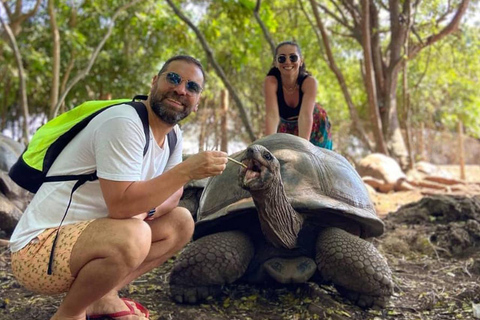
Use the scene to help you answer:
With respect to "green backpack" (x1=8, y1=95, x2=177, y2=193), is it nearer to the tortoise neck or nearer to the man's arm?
the man's arm

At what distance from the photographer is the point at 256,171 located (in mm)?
1989

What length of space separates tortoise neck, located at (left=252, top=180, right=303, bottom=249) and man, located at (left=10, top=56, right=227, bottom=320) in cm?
50

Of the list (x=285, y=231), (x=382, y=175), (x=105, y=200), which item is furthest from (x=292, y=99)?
(x=382, y=175)

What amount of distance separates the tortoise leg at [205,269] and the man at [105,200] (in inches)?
→ 23.8

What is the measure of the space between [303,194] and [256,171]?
0.41 meters

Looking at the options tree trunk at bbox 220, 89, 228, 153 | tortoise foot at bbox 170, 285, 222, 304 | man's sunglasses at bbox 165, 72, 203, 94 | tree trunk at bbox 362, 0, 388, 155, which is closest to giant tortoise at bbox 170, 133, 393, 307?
tortoise foot at bbox 170, 285, 222, 304

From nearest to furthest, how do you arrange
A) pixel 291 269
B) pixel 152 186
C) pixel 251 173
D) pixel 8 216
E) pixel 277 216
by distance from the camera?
pixel 152 186 → pixel 251 173 → pixel 277 216 → pixel 291 269 → pixel 8 216

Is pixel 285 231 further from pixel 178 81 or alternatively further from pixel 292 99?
pixel 292 99

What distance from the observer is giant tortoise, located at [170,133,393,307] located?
7.01 ft

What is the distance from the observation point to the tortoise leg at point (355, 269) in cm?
216

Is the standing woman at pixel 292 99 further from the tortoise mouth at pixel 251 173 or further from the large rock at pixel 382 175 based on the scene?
the large rock at pixel 382 175

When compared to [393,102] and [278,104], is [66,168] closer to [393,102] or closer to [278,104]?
[278,104]

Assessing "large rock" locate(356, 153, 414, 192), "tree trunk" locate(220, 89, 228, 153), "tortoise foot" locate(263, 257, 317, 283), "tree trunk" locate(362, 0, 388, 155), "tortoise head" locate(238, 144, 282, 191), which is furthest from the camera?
"large rock" locate(356, 153, 414, 192)

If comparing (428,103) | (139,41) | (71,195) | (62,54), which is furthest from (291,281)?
(428,103)
